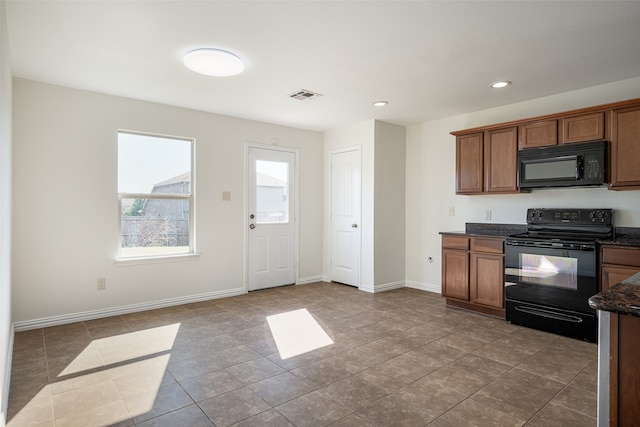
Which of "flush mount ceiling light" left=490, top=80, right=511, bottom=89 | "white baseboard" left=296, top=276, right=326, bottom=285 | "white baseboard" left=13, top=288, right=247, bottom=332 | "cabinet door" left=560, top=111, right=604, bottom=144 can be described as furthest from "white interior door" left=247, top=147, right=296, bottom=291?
"cabinet door" left=560, top=111, right=604, bottom=144

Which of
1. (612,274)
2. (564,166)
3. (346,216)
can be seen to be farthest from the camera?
(346,216)

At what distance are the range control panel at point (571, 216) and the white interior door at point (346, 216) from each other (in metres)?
2.20

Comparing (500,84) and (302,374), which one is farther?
(500,84)

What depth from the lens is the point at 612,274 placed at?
3051 mm

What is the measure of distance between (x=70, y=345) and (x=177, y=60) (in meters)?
2.59

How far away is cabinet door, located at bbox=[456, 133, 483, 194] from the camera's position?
4234 mm

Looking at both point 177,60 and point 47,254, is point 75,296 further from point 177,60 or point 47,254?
point 177,60

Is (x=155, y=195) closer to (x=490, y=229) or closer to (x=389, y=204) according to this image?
(x=389, y=204)

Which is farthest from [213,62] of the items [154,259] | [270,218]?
[270,218]

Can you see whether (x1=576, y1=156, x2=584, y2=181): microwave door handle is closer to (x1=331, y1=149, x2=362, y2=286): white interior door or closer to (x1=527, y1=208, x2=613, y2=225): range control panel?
(x1=527, y1=208, x2=613, y2=225): range control panel

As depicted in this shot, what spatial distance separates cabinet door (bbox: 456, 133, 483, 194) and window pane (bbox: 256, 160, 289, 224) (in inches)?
96.0

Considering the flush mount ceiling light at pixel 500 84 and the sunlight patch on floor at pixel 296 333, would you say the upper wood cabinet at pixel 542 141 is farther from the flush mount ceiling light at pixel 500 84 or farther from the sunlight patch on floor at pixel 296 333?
the sunlight patch on floor at pixel 296 333

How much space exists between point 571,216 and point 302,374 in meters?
3.12

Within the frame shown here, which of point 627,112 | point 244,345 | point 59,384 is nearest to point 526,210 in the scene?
point 627,112
